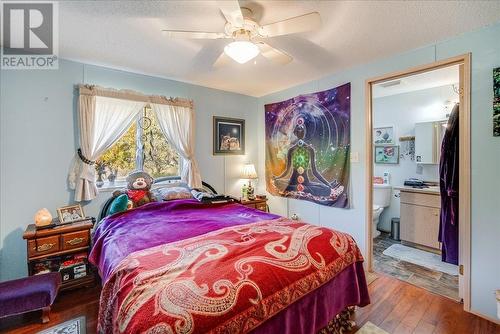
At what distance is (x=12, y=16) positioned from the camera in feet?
6.03

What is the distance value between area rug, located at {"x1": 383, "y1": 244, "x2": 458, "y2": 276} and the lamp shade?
2268mm

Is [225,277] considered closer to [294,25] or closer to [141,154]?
[294,25]

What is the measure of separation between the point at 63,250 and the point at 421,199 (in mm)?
4519

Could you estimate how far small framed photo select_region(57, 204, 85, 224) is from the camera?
7.78 feet

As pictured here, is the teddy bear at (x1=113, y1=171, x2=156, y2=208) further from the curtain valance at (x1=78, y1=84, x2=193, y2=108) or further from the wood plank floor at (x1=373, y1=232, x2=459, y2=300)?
the wood plank floor at (x1=373, y1=232, x2=459, y2=300)

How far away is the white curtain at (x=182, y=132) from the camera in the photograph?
3.21 meters

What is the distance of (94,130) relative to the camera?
2.71 m

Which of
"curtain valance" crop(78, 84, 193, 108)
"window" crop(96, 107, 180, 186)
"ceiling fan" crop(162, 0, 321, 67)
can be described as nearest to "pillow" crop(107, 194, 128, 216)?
"window" crop(96, 107, 180, 186)

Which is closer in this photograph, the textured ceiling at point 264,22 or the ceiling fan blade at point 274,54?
the textured ceiling at point 264,22

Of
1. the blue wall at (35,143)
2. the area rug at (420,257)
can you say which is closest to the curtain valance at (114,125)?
the blue wall at (35,143)

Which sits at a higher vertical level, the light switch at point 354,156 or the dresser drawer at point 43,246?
the light switch at point 354,156

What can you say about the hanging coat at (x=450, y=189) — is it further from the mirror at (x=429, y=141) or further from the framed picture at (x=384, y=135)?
the framed picture at (x=384, y=135)

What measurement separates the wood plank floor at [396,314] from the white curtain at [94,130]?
1.08m

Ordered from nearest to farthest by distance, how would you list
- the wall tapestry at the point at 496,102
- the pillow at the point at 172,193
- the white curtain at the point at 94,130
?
the wall tapestry at the point at 496,102
the white curtain at the point at 94,130
the pillow at the point at 172,193
